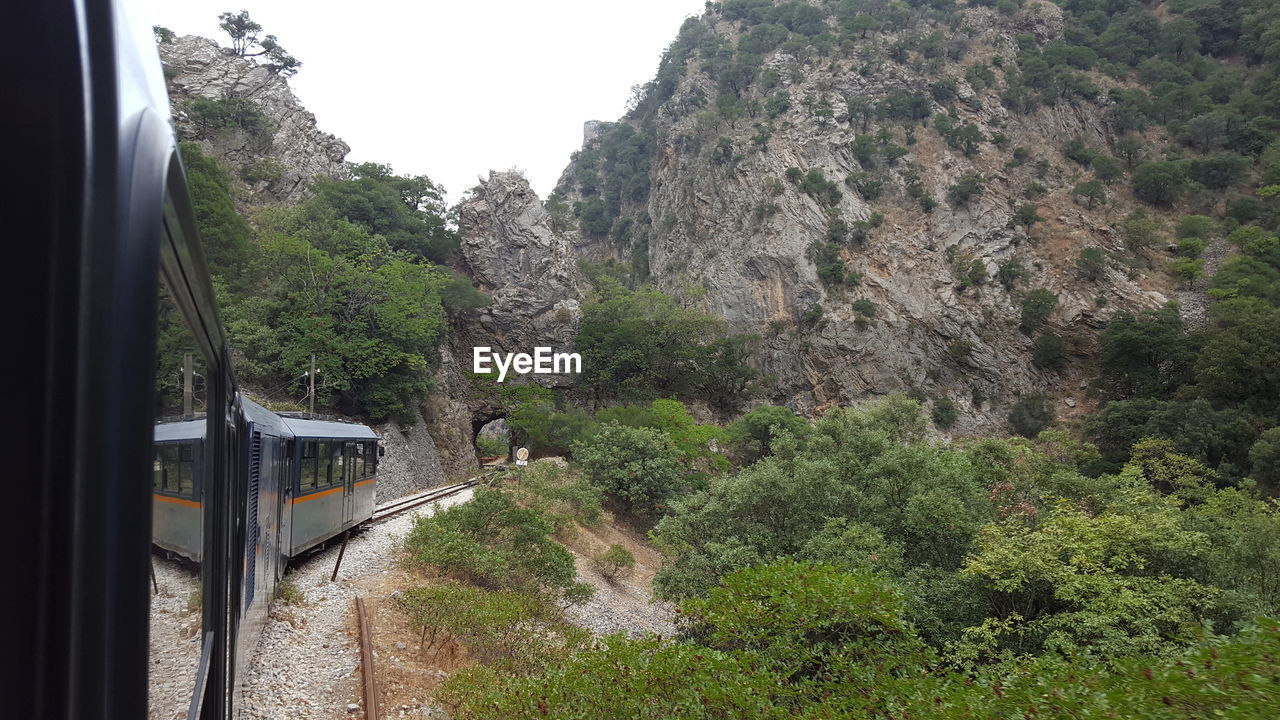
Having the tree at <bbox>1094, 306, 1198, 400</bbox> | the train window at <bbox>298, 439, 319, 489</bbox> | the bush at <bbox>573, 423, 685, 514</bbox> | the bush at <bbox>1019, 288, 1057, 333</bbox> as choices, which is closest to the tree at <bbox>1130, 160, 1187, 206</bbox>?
the bush at <bbox>1019, 288, 1057, 333</bbox>

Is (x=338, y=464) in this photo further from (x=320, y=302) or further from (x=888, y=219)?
(x=888, y=219)

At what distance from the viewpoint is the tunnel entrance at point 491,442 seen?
3894 centimetres

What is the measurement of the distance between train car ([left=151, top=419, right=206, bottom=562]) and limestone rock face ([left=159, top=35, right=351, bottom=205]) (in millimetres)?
39529

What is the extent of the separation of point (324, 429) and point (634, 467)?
1299cm

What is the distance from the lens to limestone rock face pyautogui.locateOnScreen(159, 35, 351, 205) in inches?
1439

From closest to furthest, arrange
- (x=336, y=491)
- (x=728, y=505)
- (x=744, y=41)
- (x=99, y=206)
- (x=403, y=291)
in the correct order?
(x=99, y=206), (x=336, y=491), (x=728, y=505), (x=403, y=291), (x=744, y=41)

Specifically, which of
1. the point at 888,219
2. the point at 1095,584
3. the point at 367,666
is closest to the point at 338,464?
the point at 367,666

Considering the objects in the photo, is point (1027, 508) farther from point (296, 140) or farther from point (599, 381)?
point (296, 140)

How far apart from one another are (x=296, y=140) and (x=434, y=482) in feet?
80.5

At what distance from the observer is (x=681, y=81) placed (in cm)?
6569

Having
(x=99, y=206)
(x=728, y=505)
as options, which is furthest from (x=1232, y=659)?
(x=728, y=505)

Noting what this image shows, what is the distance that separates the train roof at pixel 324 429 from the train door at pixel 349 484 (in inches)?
11.2

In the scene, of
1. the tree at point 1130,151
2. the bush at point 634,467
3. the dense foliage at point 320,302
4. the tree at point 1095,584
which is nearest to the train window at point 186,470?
the tree at point 1095,584

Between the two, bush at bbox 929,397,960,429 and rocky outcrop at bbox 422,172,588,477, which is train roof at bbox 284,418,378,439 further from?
bush at bbox 929,397,960,429
